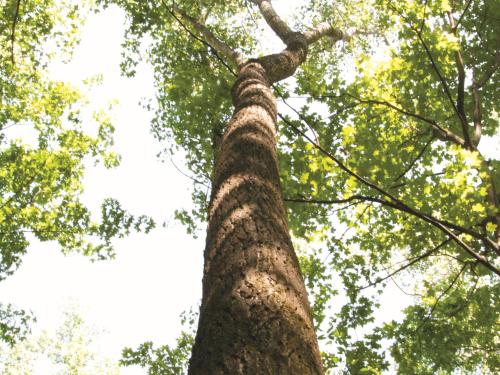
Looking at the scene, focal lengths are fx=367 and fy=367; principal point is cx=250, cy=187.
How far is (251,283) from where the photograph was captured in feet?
5.80

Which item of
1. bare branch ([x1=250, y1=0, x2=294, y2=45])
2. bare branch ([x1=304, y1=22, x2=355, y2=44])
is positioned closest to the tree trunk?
bare branch ([x1=250, y1=0, x2=294, y2=45])

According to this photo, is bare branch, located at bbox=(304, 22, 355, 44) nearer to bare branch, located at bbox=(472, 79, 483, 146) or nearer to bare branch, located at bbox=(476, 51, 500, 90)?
bare branch, located at bbox=(476, 51, 500, 90)

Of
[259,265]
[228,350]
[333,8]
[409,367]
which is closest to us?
[228,350]

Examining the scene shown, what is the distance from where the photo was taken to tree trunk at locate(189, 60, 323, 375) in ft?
4.79

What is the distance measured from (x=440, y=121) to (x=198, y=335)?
→ 696 centimetres

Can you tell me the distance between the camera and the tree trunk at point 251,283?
4.79ft

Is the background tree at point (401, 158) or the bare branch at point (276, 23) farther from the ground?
the bare branch at point (276, 23)

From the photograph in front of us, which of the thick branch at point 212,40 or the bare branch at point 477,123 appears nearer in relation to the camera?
the bare branch at point 477,123

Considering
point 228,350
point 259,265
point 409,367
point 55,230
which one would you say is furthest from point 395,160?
A: point 55,230

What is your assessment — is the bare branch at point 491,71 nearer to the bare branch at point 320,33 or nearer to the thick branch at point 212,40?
the bare branch at point 320,33

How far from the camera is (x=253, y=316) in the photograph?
5.26 feet

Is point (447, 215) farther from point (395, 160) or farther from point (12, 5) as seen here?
point (12, 5)

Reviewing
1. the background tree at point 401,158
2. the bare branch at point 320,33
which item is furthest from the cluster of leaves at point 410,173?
the bare branch at point 320,33

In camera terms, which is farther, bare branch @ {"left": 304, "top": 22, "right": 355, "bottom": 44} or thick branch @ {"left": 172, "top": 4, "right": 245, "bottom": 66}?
bare branch @ {"left": 304, "top": 22, "right": 355, "bottom": 44}
